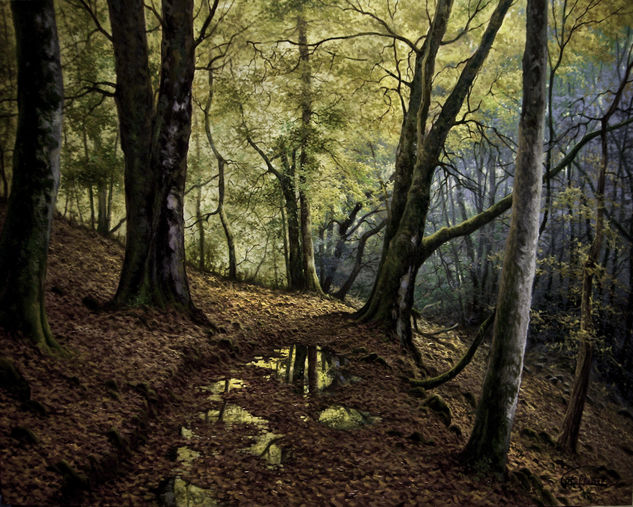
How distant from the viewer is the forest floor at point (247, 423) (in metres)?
3.46

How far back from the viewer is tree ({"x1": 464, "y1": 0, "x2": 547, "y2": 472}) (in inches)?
160

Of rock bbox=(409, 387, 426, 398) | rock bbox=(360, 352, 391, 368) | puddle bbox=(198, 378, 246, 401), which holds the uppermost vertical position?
rock bbox=(360, 352, 391, 368)

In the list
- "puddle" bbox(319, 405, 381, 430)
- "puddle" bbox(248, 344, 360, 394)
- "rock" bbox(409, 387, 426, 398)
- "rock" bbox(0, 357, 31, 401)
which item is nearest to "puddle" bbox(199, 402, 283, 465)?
"puddle" bbox(319, 405, 381, 430)

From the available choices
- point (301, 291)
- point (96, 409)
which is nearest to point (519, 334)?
point (96, 409)

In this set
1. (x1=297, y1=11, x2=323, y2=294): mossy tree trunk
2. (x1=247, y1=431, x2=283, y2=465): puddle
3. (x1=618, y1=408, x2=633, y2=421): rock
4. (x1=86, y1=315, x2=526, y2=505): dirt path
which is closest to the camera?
(x1=86, y1=315, x2=526, y2=505): dirt path

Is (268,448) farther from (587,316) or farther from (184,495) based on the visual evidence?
(587,316)

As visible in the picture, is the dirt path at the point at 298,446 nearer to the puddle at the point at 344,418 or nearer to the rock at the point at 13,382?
the puddle at the point at 344,418

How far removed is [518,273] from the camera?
4.17m

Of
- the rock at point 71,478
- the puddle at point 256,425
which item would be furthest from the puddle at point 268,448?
the rock at point 71,478

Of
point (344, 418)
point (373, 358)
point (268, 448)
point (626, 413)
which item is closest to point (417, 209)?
point (373, 358)

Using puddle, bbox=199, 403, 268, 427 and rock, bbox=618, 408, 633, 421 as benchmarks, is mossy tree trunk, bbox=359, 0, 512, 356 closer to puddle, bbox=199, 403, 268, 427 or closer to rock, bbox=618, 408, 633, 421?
rock, bbox=618, 408, 633, 421

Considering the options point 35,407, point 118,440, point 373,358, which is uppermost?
point 35,407
